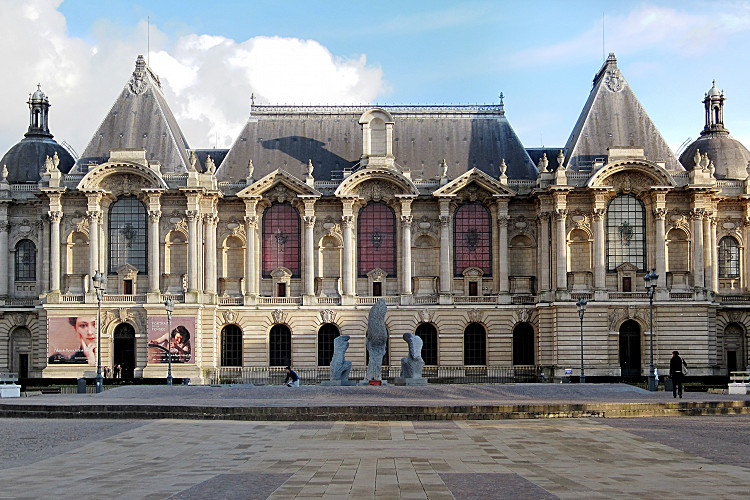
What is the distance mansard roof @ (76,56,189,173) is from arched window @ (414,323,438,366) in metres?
20.3

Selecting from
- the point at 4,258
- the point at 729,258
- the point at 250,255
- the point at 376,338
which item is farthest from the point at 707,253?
the point at 4,258

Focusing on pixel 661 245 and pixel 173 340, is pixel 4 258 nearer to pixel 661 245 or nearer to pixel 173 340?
pixel 173 340

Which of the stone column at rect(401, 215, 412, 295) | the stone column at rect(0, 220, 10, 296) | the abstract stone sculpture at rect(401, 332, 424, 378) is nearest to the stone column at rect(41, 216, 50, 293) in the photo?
the stone column at rect(0, 220, 10, 296)

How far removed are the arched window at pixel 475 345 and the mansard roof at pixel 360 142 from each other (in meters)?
11.4

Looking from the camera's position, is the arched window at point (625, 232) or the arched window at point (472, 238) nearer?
the arched window at point (625, 232)

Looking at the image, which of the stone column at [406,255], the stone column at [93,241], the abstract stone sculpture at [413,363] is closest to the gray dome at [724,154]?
the stone column at [406,255]

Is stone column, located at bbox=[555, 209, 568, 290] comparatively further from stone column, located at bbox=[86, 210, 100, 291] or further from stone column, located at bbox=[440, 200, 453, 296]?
stone column, located at bbox=[86, 210, 100, 291]

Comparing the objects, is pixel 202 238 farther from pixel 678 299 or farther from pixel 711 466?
pixel 711 466

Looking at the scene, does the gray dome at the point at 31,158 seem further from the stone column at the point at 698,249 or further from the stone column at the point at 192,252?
the stone column at the point at 698,249

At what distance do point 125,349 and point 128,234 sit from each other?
7.94 m

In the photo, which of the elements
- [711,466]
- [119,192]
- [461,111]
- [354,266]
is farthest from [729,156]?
[711,466]

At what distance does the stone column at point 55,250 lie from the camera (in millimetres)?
68125

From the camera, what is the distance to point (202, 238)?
69.2m

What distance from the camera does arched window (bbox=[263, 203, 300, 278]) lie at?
2785 inches
